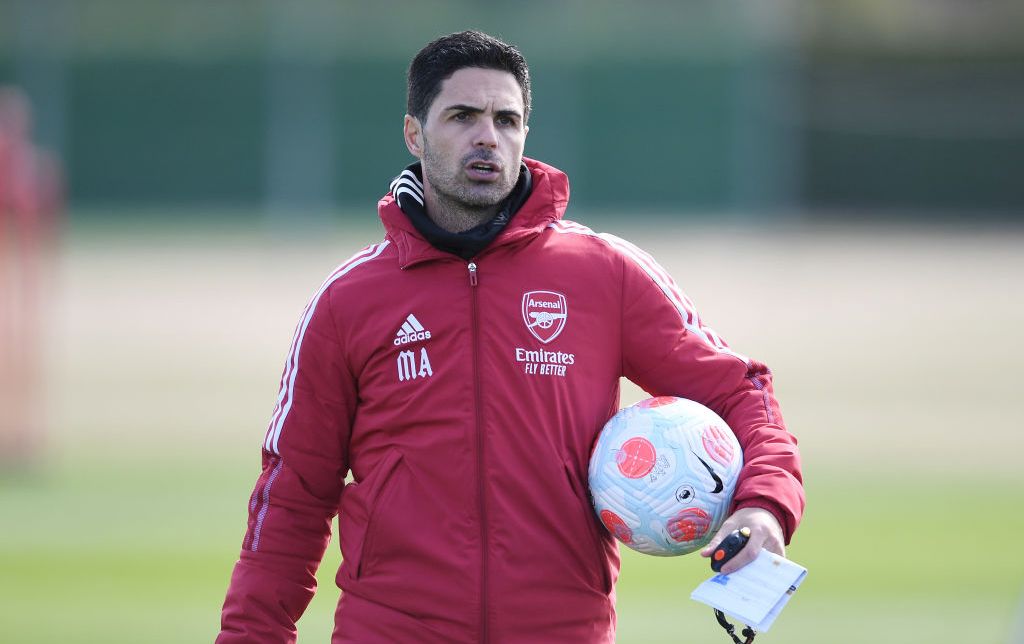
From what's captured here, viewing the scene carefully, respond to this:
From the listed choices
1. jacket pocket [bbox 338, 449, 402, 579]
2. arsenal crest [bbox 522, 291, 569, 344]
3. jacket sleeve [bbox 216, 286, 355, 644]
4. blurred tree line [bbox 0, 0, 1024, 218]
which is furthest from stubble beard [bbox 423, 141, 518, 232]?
blurred tree line [bbox 0, 0, 1024, 218]

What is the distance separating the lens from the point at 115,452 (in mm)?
14477

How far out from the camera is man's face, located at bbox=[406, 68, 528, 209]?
12.6 feet

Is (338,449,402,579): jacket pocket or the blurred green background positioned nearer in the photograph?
(338,449,402,579): jacket pocket

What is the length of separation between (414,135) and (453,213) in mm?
263

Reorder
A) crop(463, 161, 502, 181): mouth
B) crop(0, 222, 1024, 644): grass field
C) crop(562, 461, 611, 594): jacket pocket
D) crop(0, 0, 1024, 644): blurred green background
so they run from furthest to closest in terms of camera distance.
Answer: crop(0, 0, 1024, 644): blurred green background < crop(0, 222, 1024, 644): grass field < crop(463, 161, 502, 181): mouth < crop(562, 461, 611, 594): jacket pocket

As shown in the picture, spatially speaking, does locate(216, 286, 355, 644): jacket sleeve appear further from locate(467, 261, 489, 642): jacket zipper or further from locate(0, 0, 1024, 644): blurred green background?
locate(0, 0, 1024, 644): blurred green background

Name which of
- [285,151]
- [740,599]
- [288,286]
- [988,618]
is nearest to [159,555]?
[988,618]

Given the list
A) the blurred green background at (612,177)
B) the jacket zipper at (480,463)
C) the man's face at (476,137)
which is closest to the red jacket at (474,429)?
the jacket zipper at (480,463)

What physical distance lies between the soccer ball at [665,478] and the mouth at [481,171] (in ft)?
2.32

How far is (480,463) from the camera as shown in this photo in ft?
12.1

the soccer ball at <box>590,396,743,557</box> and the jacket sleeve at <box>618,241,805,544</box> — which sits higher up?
the jacket sleeve at <box>618,241,805,544</box>

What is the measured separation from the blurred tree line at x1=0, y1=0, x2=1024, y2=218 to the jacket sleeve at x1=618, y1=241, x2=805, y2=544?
2781 cm

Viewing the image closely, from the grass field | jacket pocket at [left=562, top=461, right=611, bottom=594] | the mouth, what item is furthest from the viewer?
the grass field

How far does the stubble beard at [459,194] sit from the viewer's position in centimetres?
385
